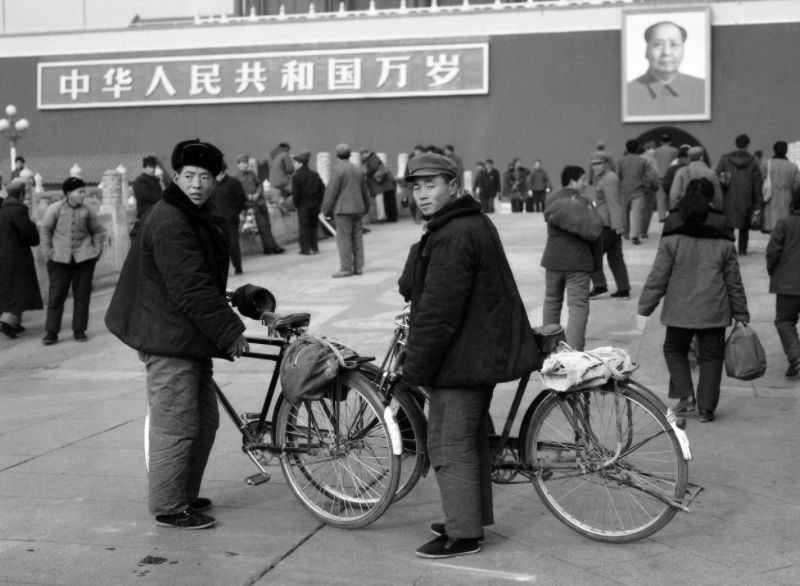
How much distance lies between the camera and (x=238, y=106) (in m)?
39.3

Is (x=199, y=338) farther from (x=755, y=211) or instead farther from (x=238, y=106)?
(x=238, y=106)

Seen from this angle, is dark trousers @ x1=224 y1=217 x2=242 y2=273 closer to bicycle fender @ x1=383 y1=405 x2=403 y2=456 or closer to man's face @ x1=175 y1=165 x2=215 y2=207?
man's face @ x1=175 y1=165 x2=215 y2=207

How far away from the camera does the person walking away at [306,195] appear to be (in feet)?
61.0

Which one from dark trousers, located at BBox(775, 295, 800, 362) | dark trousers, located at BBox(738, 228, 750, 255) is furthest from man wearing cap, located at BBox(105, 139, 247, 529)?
dark trousers, located at BBox(738, 228, 750, 255)

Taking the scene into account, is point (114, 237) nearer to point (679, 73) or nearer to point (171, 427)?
point (171, 427)

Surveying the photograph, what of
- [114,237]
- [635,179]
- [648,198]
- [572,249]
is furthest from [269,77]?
[572,249]

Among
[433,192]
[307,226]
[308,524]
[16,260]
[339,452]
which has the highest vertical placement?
[433,192]

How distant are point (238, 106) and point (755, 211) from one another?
2507cm

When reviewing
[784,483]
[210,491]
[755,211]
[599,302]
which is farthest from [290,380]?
[755,211]

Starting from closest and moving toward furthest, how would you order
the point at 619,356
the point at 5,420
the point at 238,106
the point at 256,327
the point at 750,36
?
the point at 619,356, the point at 5,420, the point at 256,327, the point at 750,36, the point at 238,106

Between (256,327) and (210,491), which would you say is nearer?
(210,491)

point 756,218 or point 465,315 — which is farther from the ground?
point 756,218

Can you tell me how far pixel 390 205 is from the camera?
81.4 feet

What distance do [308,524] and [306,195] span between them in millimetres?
13236
